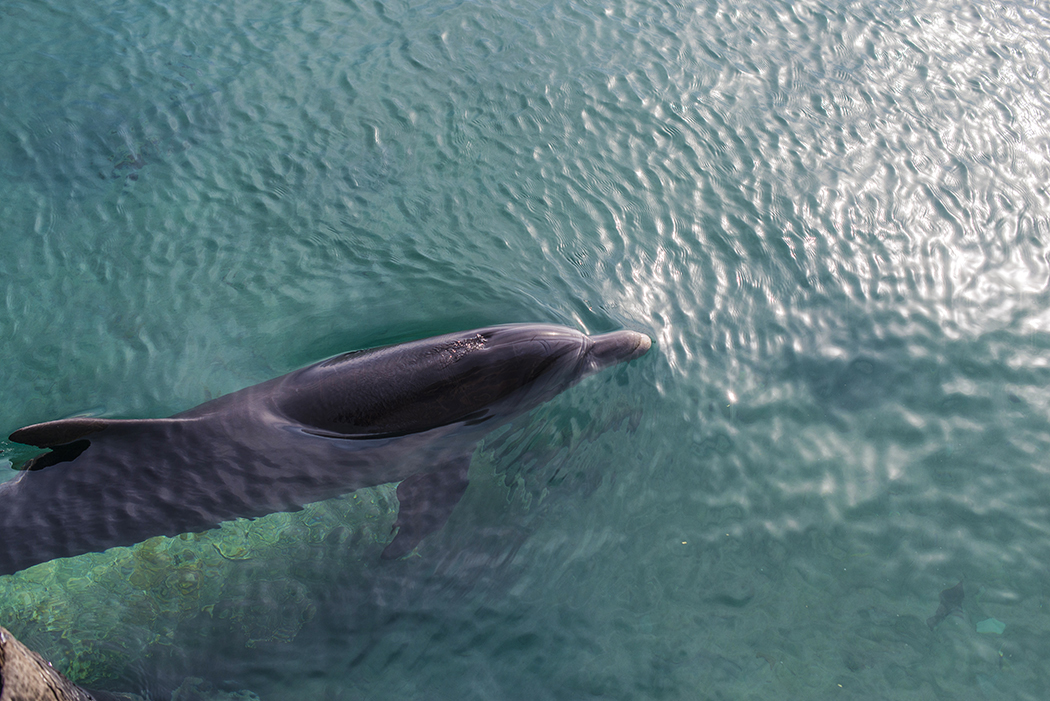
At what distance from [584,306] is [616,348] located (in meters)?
0.74

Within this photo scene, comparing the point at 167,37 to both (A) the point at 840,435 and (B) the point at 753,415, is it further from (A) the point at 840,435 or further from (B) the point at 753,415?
(A) the point at 840,435

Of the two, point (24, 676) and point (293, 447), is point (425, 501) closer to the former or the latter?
point (293, 447)

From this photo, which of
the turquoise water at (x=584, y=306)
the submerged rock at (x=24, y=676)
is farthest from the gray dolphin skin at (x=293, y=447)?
the submerged rock at (x=24, y=676)

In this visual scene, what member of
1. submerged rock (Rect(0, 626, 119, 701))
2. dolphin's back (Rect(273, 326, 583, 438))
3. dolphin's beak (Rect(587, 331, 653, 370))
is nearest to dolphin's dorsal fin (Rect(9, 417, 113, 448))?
dolphin's back (Rect(273, 326, 583, 438))

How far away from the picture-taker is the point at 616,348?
7363 millimetres

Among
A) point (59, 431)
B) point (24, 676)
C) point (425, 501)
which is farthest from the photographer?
point (425, 501)

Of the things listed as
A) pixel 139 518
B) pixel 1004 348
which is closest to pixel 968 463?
pixel 1004 348

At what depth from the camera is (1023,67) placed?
1153cm

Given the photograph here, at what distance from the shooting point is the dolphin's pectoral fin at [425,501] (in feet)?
20.6

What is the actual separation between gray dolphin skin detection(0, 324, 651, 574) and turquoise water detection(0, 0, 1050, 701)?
34 cm

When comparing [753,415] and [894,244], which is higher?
[894,244]

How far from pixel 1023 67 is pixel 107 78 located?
46.2ft

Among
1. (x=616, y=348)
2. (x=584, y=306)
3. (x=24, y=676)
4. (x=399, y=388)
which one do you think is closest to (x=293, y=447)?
(x=399, y=388)

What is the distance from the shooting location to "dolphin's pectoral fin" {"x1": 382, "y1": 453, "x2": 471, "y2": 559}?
6.27 metres
